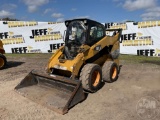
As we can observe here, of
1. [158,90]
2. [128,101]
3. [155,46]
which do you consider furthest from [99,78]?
[155,46]

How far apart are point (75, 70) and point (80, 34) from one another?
138cm

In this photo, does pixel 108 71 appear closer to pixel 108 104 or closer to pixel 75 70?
pixel 75 70

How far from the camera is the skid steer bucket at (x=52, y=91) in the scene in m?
5.64

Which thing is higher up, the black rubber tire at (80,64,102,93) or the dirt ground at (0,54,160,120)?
the black rubber tire at (80,64,102,93)

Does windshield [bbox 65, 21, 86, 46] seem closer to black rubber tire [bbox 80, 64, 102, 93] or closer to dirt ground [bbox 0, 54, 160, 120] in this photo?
black rubber tire [bbox 80, 64, 102, 93]

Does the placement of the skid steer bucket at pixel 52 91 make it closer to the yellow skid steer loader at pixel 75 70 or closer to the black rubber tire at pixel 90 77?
the yellow skid steer loader at pixel 75 70

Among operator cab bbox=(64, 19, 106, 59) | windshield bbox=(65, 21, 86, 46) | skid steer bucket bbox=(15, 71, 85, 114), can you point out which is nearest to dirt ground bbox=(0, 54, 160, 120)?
skid steer bucket bbox=(15, 71, 85, 114)

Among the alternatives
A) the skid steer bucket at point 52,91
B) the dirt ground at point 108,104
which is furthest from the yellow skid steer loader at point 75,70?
the dirt ground at point 108,104

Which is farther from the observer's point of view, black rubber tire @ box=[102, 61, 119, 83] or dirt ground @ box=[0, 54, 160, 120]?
black rubber tire @ box=[102, 61, 119, 83]

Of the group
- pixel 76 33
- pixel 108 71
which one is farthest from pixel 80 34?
pixel 108 71

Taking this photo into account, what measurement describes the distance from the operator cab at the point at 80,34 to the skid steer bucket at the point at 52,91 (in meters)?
1.08

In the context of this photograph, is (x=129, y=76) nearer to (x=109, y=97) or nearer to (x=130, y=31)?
(x=109, y=97)

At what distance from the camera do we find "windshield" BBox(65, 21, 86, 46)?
23.5ft

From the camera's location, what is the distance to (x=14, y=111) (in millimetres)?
5594
